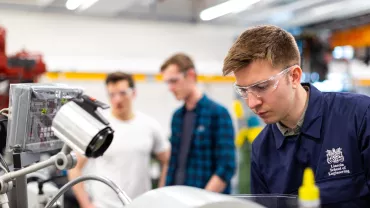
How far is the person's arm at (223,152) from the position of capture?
2.50 metres

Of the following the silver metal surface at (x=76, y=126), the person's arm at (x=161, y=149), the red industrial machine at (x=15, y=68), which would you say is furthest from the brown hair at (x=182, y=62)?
the silver metal surface at (x=76, y=126)

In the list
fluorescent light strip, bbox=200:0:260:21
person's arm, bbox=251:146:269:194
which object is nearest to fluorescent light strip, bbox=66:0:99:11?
fluorescent light strip, bbox=200:0:260:21

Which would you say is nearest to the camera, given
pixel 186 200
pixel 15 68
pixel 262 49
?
pixel 186 200

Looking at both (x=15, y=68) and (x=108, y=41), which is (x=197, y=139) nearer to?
(x=15, y=68)

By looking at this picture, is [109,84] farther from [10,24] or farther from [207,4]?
[207,4]

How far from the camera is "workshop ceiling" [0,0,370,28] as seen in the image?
541cm

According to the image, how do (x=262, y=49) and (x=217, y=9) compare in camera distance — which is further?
(x=217, y=9)

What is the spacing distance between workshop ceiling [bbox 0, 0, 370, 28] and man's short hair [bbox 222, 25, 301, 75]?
382 centimetres

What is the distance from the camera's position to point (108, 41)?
6.04 metres

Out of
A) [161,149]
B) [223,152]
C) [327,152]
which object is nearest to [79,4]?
[161,149]

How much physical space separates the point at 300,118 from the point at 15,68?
5.16 feet

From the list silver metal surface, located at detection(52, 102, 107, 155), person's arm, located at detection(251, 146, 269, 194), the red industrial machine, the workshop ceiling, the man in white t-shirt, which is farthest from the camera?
the workshop ceiling

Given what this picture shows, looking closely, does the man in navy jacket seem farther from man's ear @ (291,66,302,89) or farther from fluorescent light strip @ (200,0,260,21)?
fluorescent light strip @ (200,0,260,21)

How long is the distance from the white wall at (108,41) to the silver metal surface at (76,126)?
4.35m
